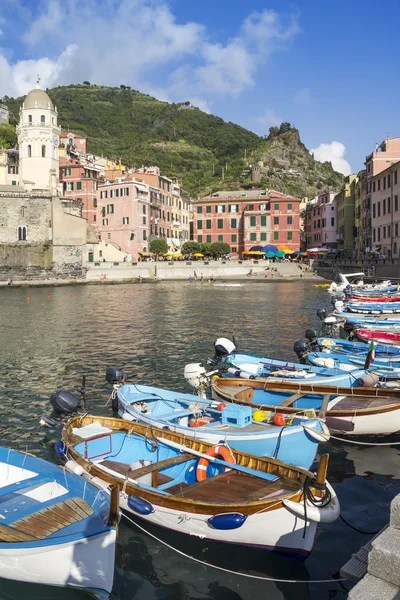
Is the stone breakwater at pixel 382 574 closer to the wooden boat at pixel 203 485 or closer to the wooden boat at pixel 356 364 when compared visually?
the wooden boat at pixel 203 485

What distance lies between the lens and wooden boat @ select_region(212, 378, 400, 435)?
1347 centimetres

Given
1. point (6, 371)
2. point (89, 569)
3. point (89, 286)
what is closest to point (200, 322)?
point (6, 371)

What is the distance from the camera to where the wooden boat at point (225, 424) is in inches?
434

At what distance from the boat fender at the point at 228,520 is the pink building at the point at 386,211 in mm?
62972

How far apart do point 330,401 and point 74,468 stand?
737 cm

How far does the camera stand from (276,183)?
435 ft

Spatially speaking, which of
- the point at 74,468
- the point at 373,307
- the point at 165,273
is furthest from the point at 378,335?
the point at 165,273

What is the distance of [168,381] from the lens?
2083cm

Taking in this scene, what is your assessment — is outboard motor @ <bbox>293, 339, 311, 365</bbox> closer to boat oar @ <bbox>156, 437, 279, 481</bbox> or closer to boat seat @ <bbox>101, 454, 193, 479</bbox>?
boat oar @ <bbox>156, 437, 279, 481</bbox>

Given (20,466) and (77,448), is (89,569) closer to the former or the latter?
(20,466)

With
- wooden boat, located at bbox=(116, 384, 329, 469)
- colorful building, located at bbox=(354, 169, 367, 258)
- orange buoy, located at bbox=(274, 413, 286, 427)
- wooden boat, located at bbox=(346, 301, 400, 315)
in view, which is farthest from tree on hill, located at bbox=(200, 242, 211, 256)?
orange buoy, located at bbox=(274, 413, 286, 427)

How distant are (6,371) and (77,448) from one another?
13173 mm

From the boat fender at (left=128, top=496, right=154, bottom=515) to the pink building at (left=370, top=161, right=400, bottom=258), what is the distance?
62.8 m

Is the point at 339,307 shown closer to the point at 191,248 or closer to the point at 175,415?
the point at 175,415
